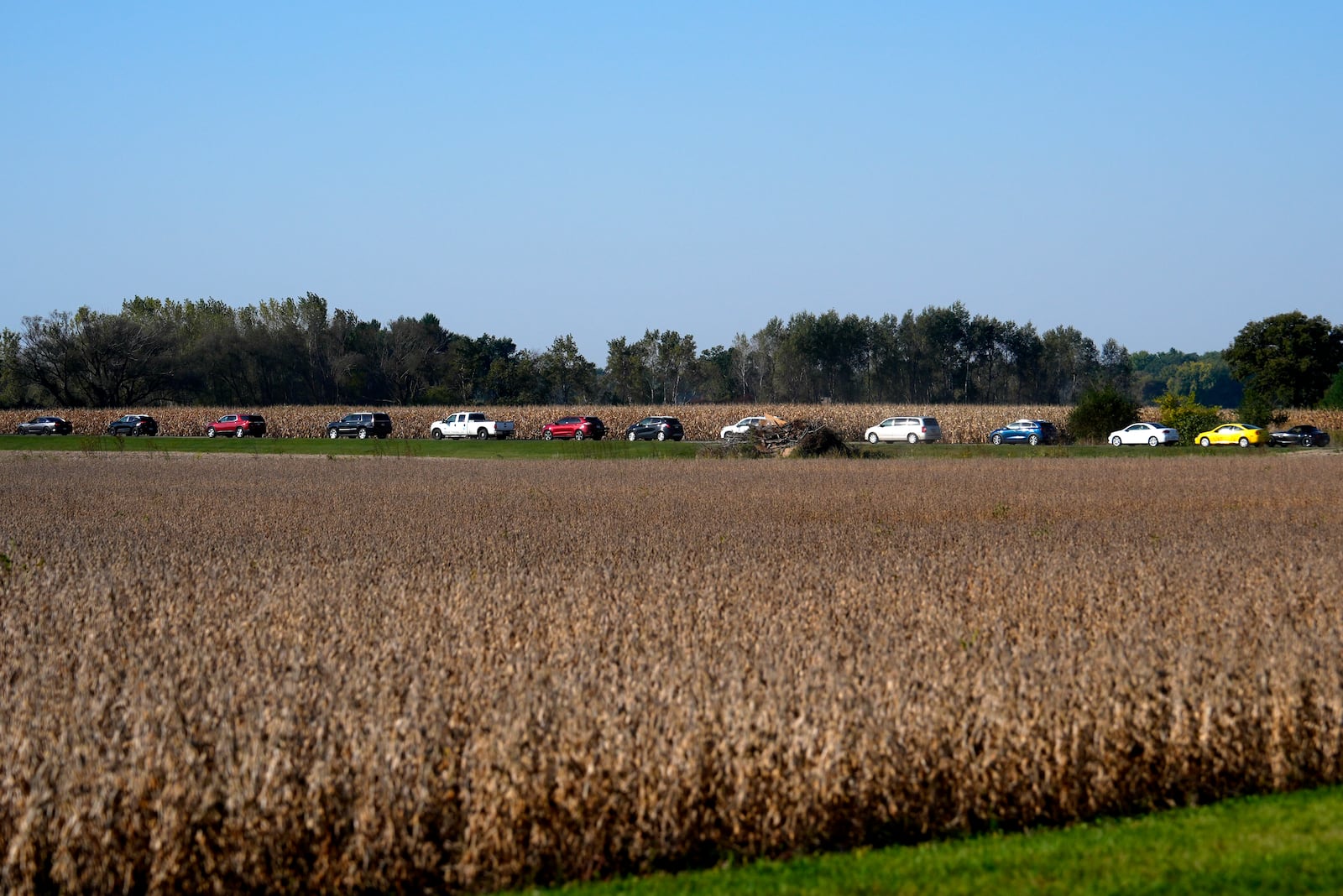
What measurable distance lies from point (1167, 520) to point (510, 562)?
1186cm

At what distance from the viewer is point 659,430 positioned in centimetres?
6675

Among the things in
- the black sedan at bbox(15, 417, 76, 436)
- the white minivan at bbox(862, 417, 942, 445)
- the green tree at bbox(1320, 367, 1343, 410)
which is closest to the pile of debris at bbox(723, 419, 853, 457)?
the white minivan at bbox(862, 417, 942, 445)

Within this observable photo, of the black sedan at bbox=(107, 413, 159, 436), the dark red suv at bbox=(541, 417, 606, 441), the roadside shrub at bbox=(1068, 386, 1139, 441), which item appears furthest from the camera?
the black sedan at bbox=(107, 413, 159, 436)

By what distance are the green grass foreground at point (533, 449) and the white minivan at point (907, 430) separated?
4.64 metres

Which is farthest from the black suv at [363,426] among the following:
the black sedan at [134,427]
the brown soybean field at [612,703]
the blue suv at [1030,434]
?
the brown soybean field at [612,703]

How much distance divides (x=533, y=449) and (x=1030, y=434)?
941 inches

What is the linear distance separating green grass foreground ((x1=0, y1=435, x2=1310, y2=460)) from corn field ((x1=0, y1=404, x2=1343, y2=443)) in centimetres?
1252

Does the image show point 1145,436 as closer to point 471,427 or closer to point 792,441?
point 792,441

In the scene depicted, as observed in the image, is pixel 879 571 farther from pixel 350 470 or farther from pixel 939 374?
pixel 939 374

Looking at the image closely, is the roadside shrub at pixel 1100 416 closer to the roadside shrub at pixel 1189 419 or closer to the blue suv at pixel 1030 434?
the blue suv at pixel 1030 434

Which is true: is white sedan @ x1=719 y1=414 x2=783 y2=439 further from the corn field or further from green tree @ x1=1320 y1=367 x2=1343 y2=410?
green tree @ x1=1320 y1=367 x2=1343 y2=410

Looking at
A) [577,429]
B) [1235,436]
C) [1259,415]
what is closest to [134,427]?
[577,429]

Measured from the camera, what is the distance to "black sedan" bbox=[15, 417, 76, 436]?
258 ft

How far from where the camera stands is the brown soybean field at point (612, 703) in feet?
20.7
